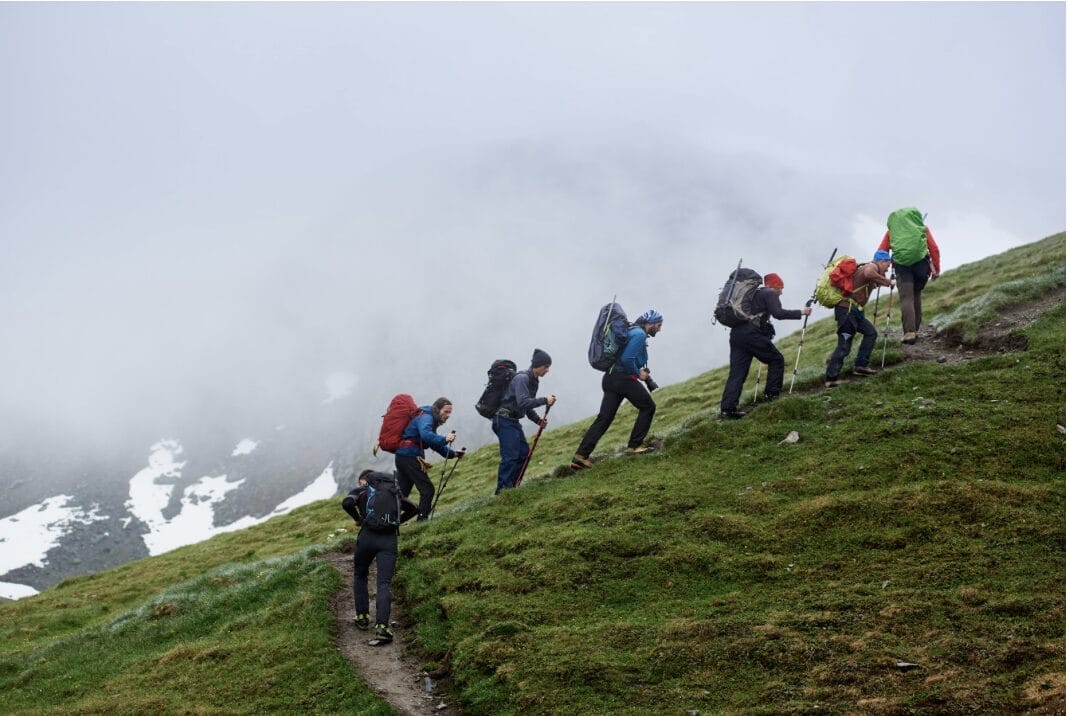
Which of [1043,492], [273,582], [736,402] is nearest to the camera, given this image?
[1043,492]

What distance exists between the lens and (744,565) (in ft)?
47.1

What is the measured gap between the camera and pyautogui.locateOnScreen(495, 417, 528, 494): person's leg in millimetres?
22125

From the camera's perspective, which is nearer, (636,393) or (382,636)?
(382,636)

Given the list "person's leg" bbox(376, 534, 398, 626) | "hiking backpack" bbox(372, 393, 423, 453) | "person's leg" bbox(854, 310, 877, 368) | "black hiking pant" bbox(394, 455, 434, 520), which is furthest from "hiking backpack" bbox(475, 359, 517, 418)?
"person's leg" bbox(854, 310, 877, 368)

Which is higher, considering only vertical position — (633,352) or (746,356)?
(633,352)

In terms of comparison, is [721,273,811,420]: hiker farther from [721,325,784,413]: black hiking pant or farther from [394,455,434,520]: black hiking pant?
[394,455,434,520]: black hiking pant

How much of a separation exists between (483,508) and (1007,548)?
1204cm

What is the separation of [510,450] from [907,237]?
12.8 metres

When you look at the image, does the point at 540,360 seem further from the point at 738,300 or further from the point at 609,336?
the point at 738,300

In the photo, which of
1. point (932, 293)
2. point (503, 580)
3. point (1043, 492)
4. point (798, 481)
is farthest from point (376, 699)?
point (932, 293)

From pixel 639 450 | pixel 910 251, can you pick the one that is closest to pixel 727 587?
pixel 639 450

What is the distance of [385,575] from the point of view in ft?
51.2

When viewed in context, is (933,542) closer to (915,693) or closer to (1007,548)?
(1007,548)

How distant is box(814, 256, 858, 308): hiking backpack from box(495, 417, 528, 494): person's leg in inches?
348
